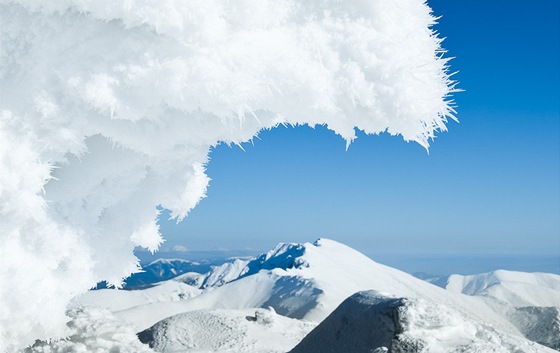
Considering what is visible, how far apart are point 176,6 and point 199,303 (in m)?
45.8

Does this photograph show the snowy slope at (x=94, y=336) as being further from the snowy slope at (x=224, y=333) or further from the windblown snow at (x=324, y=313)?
the snowy slope at (x=224, y=333)

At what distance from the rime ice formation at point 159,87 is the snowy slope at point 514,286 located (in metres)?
59.3

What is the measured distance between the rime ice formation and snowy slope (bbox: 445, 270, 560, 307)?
59.3m

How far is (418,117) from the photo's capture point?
475cm

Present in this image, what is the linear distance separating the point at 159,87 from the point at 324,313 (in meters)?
40.9

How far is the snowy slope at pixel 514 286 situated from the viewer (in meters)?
70.5

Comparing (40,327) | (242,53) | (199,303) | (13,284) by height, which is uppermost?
(242,53)

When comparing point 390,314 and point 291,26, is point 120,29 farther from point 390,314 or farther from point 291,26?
point 390,314

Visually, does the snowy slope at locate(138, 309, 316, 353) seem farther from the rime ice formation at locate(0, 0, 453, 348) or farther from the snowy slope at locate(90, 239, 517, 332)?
the rime ice formation at locate(0, 0, 453, 348)

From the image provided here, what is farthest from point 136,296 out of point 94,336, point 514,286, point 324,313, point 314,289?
point 94,336

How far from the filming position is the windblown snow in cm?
1198

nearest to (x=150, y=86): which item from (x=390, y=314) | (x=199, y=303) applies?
(x=390, y=314)

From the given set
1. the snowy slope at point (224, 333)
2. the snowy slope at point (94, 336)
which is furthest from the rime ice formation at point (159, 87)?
the snowy slope at point (224, 333)

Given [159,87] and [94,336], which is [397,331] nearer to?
[94,336]
